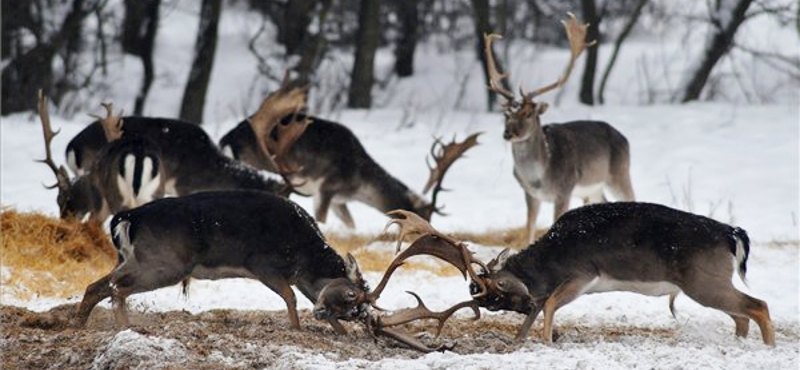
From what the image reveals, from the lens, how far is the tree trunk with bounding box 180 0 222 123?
21281 millimetres

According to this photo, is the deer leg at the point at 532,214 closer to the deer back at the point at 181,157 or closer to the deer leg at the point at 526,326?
the deer back at the point at 181,157

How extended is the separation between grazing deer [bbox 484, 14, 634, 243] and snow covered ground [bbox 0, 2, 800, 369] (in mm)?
975

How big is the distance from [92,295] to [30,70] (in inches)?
570

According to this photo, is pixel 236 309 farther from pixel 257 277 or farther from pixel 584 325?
pixel 584 325

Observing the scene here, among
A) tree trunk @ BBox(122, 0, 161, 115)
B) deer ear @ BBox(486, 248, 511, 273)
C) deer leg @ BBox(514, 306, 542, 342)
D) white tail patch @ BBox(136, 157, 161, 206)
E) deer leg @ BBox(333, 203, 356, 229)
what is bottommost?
tree trunk @ BBox(122, 0, 161, 115)

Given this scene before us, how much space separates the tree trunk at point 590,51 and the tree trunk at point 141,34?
265 inches

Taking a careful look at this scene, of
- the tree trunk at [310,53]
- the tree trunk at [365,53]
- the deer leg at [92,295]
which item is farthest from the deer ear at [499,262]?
the tree trunk at [365,53]

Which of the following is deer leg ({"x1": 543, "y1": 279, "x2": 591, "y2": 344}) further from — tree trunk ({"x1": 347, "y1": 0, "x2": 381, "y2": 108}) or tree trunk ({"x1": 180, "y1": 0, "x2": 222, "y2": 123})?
tree trunk ({"x1": 347, "y1": 0, "x2": 381, "y2": 108})

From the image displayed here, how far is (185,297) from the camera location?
32.4 feet

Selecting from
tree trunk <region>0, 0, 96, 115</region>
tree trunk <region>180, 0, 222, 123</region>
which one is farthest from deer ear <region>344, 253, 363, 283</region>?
tree trunk <region>0, 0, 96, 115</region>

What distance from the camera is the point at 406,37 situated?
28484 mm

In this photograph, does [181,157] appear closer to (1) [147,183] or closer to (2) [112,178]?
(1) [147,183]

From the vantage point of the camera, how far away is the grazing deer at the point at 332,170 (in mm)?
15539

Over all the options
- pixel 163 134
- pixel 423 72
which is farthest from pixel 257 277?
pixel 423 72
